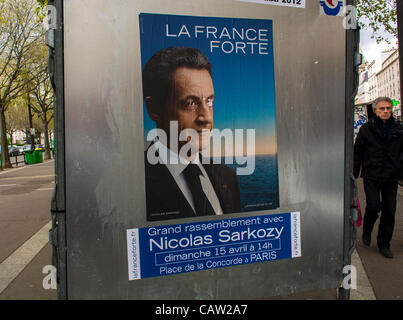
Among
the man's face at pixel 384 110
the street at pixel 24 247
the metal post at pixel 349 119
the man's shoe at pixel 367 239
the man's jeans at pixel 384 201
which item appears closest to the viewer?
the metal post at pixel 349 119

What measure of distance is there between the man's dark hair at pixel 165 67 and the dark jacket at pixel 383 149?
2.98m

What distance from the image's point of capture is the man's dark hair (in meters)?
2.22

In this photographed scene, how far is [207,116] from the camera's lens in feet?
7.64

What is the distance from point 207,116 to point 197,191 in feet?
1.55

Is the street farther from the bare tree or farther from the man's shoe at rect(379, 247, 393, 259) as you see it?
the bare tree

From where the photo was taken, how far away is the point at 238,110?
238 centimetres

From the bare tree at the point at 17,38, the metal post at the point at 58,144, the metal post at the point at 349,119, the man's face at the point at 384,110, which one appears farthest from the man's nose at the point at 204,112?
the bare tree at the point at 17,38

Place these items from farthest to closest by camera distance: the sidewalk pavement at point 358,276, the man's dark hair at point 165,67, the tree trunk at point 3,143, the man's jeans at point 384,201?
1. the tree trunk at point 3,143
2. the man's jeans at point 384,201
3. the sidewalk pavement at point 358,276
4. the man's dark hair at point 165,67

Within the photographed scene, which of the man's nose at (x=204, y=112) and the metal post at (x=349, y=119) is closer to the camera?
the man's nose at (x=204, y=112)

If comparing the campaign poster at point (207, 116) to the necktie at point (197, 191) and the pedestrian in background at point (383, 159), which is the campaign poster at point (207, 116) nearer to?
the necktie at point (197, 191)

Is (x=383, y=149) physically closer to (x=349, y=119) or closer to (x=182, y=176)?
(x=349, y=119)

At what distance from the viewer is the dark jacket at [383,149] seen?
14.4ft

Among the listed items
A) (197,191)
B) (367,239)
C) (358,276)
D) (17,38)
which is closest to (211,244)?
(197,191)

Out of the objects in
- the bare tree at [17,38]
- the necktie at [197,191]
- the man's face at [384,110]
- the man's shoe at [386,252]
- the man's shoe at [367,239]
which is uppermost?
the bare tree at [17,38]
